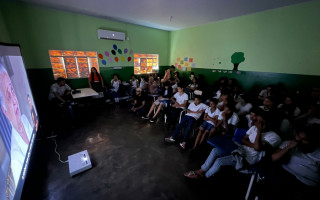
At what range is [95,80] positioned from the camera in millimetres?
5266

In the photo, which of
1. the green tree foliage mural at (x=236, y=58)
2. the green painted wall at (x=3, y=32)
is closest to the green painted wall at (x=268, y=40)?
the green tree foliage mural at (x=236, y=58)

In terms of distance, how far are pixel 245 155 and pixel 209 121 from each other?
3.49 feet

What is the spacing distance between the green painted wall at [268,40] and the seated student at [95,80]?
4.56 m

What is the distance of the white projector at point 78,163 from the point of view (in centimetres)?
224

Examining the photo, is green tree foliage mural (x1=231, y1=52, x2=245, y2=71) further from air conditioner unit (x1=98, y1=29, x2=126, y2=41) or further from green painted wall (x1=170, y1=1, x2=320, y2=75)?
air conditioner unit (x1=98, y1=29, x2=126, y2=41)

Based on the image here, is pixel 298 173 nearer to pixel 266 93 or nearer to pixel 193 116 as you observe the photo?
pixel 193 116

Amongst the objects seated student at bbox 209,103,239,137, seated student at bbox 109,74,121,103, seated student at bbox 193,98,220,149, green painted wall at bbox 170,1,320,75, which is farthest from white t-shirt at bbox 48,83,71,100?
green painted wall at bbox 170,1,320,75

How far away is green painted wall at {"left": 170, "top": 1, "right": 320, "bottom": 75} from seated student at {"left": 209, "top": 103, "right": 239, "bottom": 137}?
2.90m

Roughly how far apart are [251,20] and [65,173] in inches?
260

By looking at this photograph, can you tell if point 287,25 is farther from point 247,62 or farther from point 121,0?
point 121,0

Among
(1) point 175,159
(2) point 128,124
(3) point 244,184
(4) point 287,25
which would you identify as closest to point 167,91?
(2) point 128,124

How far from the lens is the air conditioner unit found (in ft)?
17.1

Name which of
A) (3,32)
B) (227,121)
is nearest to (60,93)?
(3,32)

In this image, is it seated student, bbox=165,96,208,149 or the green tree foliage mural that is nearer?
seated student, bbox=165,96,208,149
